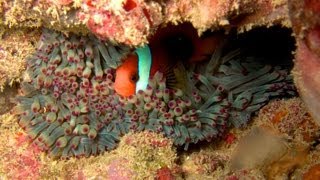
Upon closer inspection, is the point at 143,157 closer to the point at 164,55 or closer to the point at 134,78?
the point at 134,78

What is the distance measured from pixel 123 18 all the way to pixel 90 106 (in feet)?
4.12

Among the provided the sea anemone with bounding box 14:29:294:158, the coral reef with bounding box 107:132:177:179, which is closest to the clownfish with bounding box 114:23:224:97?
the sea anemone with bounding box 14:29:294:158

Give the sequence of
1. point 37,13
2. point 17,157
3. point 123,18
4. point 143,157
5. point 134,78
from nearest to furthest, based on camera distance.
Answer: point 123,18
point 37,13
point 143,157
point 17,157
point 134,78

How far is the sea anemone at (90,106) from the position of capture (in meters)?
2.69

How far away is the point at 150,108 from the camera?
2721mm

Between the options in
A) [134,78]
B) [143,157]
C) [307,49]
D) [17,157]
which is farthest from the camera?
[134,78]

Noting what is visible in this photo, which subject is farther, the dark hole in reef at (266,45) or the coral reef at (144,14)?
the dark hole in reef at (266,45)

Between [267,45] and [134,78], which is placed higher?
[267,45]

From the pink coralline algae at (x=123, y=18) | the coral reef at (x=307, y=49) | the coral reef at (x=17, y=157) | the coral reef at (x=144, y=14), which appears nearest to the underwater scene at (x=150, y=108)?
the coral reef at (x=17, y=157)

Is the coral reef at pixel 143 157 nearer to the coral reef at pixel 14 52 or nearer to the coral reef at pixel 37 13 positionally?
the coral reef at pixel 37 13

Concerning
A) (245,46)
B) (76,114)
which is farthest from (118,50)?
(245,46)

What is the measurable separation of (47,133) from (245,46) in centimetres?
174

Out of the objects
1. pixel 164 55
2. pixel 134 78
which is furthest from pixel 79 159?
pixel 164 55

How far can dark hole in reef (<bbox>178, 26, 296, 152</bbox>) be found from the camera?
3.10m
